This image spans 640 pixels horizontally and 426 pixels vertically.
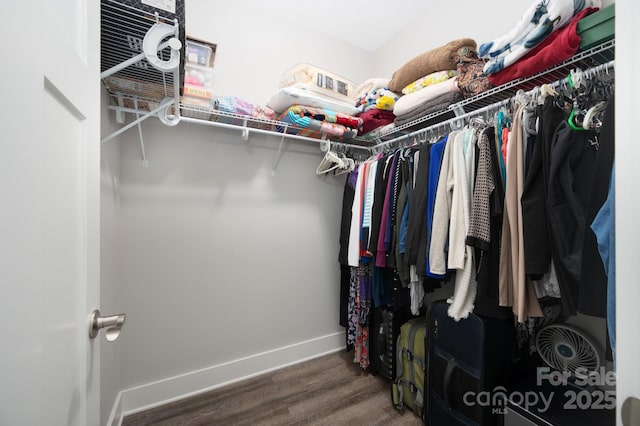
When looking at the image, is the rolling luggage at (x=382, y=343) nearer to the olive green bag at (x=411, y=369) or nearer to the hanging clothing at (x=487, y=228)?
the olive green bag at (x=411, y=369)

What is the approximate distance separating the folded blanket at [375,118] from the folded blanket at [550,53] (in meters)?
0.75

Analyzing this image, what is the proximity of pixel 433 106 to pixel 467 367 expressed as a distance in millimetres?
1383

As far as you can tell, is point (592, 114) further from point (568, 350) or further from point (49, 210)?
point (49, 210)

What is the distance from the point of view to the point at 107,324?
1.94 ft

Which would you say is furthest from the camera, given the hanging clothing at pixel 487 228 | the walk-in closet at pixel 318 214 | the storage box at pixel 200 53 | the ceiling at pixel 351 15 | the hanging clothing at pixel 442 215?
the ceiling at pixel 351 15

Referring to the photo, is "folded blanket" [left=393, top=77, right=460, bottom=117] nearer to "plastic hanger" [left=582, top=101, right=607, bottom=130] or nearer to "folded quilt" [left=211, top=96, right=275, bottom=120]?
"plastic hanger" [left=582, top=101, right=607, bottom=130]

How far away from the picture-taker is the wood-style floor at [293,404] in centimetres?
141

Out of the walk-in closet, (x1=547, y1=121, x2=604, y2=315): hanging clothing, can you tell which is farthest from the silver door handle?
(x1=547, y1=121, x2=604, y2=315): hanging clothing

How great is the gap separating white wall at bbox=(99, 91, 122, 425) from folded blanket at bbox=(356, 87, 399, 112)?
5.09 feet

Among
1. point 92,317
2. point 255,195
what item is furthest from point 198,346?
point 92,317

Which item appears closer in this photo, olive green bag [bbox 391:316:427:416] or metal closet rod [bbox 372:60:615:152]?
metal closet rod [bbox 372:60:615:152]

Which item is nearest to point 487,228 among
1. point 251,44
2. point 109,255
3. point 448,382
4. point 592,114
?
point 592,114

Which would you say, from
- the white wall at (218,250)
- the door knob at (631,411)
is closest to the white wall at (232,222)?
the white wall at (218,250)

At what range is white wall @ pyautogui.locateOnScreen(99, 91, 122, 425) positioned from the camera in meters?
1.10
